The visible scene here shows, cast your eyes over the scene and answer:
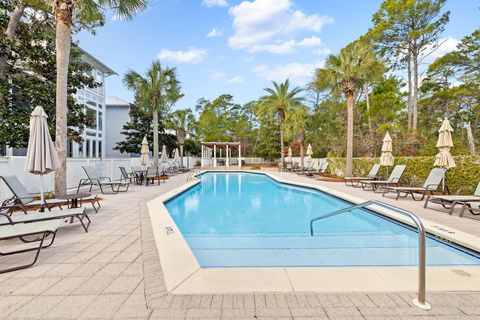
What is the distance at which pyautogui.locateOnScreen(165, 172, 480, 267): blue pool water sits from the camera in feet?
12.5

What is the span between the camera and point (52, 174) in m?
8.86

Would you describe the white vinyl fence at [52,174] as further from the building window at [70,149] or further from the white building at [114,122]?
the white building at [114,122]

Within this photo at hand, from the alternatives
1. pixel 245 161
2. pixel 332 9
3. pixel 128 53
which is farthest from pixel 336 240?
pixel 245 161

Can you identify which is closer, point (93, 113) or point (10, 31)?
point (10, 31)

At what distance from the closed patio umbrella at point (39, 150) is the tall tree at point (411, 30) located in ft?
67.7

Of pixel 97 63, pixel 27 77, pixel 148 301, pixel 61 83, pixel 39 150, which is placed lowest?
pixel 148 301

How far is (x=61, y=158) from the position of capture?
725 centimetres

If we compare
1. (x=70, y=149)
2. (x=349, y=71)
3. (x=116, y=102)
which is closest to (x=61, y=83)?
(x=349, y=71)

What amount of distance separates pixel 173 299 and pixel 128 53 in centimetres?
2088

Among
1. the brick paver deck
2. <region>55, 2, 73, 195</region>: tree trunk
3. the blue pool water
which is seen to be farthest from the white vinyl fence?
the brick paver deck

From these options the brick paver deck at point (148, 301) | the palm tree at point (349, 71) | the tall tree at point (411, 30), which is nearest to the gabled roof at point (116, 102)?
the palm tree at point (349, 71)

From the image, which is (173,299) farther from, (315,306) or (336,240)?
(336,240)

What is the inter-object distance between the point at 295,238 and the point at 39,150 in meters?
5.56

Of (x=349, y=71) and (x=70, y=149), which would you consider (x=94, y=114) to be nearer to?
(x=70, y=149)
